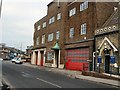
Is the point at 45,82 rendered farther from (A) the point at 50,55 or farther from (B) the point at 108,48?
(A) the point at 50,55

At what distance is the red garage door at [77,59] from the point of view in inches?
1305

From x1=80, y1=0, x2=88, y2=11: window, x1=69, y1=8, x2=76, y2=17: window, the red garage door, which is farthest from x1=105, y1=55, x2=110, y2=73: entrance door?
x1=69, y1=8, x2=76, y2=17: window

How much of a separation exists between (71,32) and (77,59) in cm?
→ 526

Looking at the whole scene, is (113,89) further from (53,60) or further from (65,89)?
(53,60)

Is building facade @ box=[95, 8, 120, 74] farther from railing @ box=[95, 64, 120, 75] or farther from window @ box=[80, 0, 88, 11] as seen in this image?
window @ box=[80, 0, 88, 11]

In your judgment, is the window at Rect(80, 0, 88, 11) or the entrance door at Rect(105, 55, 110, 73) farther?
the window at Rect(80, 0, 88, 11)

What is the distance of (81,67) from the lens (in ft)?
112

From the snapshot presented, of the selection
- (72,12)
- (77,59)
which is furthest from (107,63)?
(72,12)

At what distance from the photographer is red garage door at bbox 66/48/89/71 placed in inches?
1305

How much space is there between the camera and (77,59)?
35.5m

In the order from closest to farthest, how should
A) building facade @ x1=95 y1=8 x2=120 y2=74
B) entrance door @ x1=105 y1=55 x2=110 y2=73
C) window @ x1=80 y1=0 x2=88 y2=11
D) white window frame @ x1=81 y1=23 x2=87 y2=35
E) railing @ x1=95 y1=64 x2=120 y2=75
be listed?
railing @ x1=95 y1=64 x2=120 y2=75
building facade @ x1=95 y1=8 x2=120 y2=74
entrance door @ x1=105 y1=55 x2=110 y2=73
white window frame @ x1=81 y1=23 x2=87 y2=35
window @ x1=80 y1=0 x2=88 y2=11

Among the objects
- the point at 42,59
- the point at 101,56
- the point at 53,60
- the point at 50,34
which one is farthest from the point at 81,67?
the point at 42,59

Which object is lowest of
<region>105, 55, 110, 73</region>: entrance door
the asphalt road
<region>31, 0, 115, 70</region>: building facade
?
the asphalt road

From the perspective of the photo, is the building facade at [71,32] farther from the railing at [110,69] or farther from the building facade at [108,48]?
the railing at [110,69]
